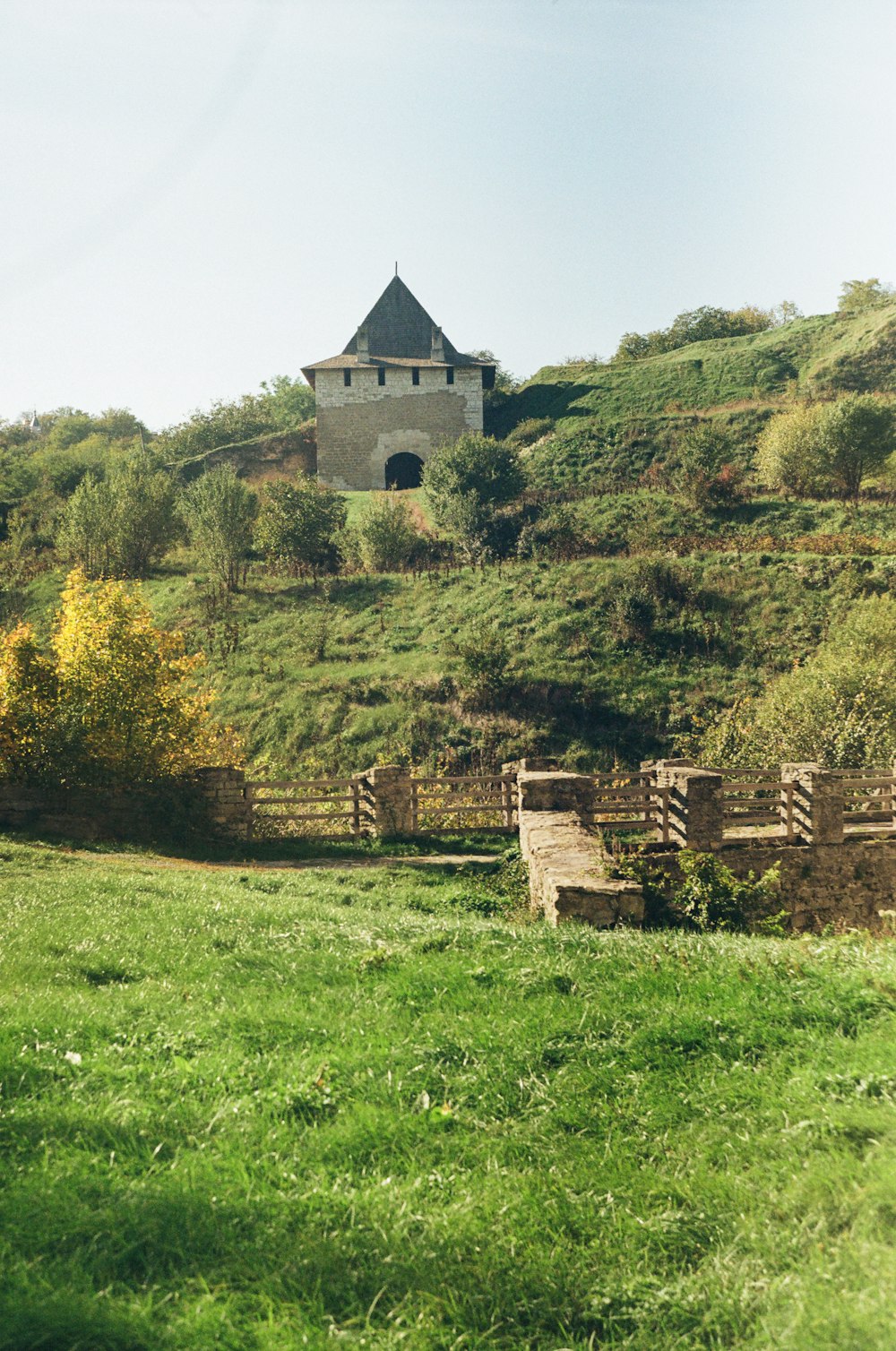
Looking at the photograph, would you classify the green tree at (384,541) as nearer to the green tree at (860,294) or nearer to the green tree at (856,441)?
the green tree at (856,441)

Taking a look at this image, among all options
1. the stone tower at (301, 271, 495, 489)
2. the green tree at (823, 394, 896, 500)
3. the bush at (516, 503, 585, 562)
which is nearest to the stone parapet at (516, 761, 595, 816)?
the bush at (516, 503, 585, 562)

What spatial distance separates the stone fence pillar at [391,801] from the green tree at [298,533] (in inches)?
930

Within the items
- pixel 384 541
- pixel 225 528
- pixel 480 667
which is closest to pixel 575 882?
pixel 480 667

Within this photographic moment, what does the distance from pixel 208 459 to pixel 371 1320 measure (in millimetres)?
63483

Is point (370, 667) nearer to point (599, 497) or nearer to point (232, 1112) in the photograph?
point (599, 497)

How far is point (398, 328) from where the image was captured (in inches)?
2319

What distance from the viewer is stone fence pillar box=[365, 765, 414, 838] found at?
1672 cm

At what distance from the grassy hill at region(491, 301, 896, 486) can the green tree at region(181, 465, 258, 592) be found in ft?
54.9

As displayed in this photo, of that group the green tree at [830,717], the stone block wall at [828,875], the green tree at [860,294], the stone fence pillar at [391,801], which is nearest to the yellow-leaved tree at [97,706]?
the stone fence pillar at [391,801]

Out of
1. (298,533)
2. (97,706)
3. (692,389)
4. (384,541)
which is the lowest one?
(97,706)

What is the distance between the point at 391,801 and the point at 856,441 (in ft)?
105

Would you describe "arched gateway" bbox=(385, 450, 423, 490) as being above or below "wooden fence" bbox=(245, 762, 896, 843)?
above

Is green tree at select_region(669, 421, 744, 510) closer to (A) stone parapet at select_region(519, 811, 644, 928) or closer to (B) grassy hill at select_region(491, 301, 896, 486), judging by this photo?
(B) grassy hill at select_region(491, 301, 896, 486)

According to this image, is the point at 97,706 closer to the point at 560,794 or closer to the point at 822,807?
the point at 560,794
